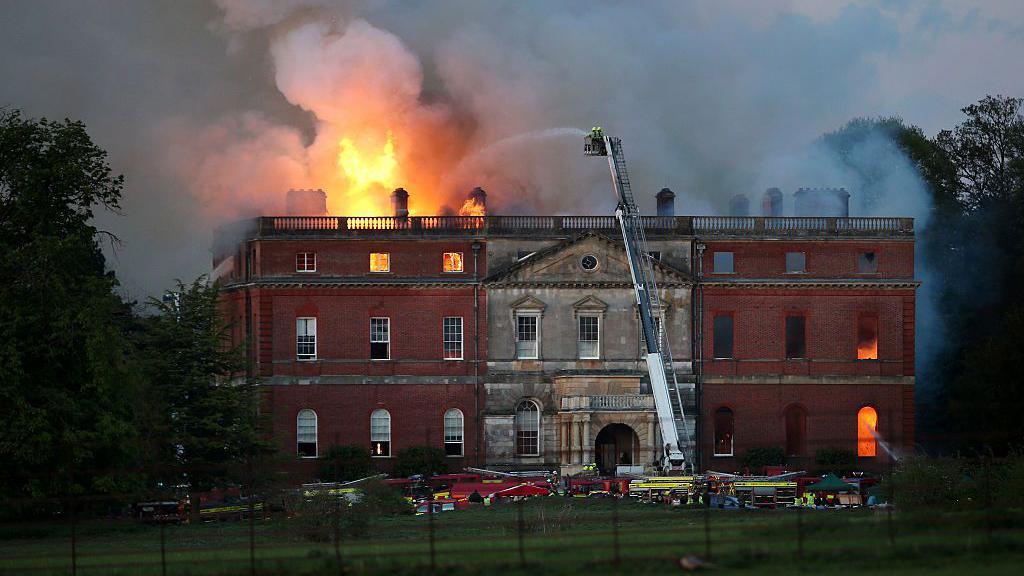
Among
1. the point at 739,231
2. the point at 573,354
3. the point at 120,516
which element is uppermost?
the point at 739,231

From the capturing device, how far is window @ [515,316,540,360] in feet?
257

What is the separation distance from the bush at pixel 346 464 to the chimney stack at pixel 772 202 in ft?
68.8

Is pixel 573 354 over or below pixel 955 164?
below

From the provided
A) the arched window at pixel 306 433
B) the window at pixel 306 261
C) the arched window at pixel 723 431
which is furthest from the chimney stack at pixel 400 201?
the arched window at pixel 723 431

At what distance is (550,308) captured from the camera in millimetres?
78250

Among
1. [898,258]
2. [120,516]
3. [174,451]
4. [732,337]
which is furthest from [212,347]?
[898,258]

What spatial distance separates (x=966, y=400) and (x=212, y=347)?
1197 inches

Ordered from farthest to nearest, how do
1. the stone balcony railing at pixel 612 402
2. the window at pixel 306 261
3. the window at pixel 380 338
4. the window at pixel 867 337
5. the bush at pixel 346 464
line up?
the window at pixel 867 337 < the window at pixel 380 338 < the window at pixel 306 261 < the stone balcony railing at pixel 612 402 < the bush at pixel 346 464

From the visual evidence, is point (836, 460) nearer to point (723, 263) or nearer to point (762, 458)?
point (762, 458)

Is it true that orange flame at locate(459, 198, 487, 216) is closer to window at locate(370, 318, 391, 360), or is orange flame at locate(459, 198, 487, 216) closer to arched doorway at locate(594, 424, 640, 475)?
window at locate(370, 318, 391, 360)

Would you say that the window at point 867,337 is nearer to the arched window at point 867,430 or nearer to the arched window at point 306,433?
the arched window at point 867,430

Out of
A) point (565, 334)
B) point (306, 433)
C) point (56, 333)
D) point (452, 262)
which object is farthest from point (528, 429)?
point (56, 333)

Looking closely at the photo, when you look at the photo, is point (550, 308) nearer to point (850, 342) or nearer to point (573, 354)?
point (573, 354)

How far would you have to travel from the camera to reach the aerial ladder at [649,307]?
75.1 metres
